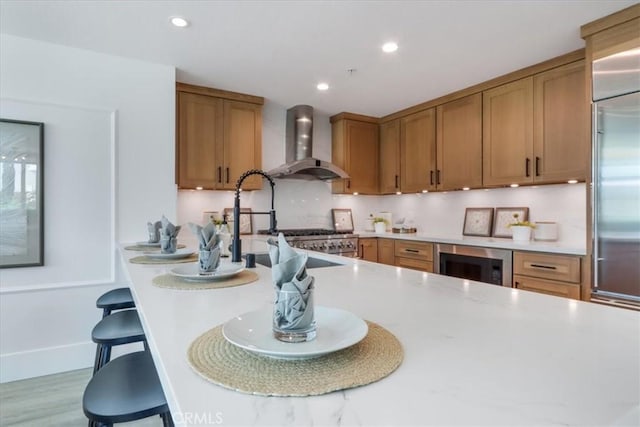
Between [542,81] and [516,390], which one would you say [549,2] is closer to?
[542,81]

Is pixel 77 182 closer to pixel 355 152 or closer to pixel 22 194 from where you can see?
pixel 22 194

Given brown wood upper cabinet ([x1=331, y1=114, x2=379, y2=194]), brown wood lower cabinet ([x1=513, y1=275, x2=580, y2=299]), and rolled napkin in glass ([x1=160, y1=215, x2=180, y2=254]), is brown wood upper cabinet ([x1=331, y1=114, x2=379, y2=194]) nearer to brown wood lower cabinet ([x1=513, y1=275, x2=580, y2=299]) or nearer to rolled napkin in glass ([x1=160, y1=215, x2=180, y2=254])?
brown wood lower cabinet ([x1=513, y1=275, x2=580, y2=299])

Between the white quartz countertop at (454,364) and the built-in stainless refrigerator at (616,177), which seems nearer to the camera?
the white quartz countertop at (454,364)

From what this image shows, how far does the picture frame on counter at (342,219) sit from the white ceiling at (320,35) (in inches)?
73.2

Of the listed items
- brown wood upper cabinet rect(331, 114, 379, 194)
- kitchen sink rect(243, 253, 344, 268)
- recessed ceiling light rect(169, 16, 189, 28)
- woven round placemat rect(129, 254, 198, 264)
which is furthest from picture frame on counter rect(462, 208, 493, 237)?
recessed ceiling light rect(169, 16, 189, 28)

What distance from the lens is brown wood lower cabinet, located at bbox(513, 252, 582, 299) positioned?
259cm

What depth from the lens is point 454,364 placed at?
0.61 metres

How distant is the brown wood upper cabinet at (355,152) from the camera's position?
15.1ft

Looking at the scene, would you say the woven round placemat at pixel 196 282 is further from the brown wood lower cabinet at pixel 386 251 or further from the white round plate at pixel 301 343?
the brown wood lower cabinet at pixel 386 251

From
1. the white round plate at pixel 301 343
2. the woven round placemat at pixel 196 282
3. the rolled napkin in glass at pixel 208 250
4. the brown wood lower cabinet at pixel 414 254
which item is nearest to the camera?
the white round plate at pixel 301 343

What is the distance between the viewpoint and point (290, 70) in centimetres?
320

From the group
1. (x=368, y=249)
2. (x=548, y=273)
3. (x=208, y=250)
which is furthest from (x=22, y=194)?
(x=548, y=273)

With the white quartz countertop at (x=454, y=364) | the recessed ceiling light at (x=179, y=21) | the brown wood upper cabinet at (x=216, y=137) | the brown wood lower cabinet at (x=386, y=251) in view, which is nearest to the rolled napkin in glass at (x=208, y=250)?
the white quartz countertop at (x=454, y=364)

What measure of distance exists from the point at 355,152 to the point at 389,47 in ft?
6.52
